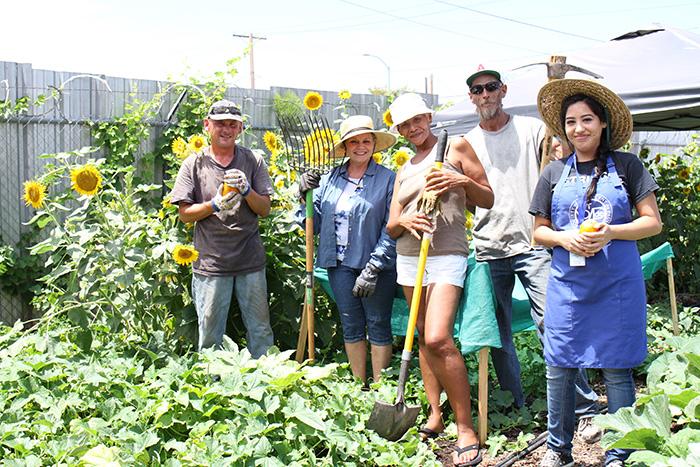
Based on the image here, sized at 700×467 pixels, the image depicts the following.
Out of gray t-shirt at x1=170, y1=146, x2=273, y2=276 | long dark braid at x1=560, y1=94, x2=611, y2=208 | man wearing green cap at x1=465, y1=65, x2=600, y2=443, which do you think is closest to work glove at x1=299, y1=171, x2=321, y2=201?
gray t-shirt at x1=170, y1=146, x2=273, y2=276

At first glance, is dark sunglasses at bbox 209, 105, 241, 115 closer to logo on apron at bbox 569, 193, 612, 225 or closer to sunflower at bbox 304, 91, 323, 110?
sunflower at bbox 304, 91, 323, 110

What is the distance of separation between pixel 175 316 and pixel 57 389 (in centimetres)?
125

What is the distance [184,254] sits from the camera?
4.68 meters

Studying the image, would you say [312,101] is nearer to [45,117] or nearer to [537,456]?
[45,117]

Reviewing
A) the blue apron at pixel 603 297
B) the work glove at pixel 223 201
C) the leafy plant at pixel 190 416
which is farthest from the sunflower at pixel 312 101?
the blue apron at pixel 603 297

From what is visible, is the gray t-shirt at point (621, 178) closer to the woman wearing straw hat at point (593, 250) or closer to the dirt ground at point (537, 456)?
the woman wearing straw hat at point (593, 250)

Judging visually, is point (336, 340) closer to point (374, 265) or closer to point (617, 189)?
point (374, 265)

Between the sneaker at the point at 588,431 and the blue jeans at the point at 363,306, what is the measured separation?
3.94 feet

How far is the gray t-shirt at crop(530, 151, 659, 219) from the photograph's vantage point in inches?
132

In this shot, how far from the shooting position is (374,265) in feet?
14.8

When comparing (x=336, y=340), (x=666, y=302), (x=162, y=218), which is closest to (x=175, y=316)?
(x=162, y=218)

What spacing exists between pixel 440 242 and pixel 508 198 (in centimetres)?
52

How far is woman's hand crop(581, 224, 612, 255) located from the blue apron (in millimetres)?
76

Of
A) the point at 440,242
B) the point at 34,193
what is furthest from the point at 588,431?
the point at 34,193
